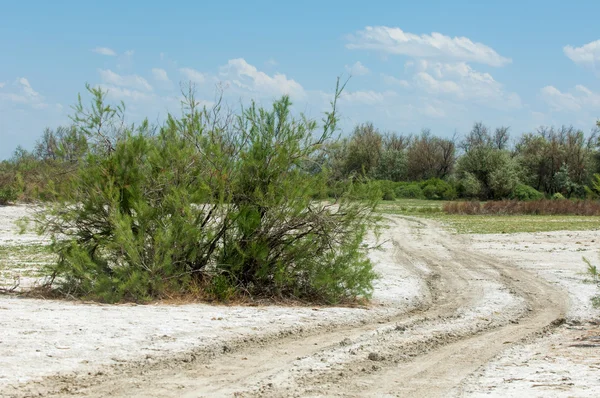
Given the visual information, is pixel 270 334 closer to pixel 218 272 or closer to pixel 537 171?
pixel 218 272

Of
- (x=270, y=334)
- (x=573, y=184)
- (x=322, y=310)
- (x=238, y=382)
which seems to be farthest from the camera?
(x=573, y=184)

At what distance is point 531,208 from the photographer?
51500 mm

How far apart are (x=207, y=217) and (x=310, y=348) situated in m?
4.35

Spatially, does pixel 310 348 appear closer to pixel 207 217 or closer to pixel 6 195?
pixel 207 217

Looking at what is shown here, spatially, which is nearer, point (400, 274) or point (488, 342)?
point (488, 342)

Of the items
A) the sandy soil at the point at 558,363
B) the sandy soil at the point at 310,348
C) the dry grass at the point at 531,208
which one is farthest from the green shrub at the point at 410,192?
the sandy soil at the point at 310,348

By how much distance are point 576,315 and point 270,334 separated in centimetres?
591

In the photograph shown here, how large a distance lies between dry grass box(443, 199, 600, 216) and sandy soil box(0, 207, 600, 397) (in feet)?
120

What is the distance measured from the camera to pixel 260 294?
1316cm

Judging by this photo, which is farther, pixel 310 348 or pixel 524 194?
pixel 524 194

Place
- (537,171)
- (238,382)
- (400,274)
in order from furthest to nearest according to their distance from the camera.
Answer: (537,171) → (400,274) → (238,382)

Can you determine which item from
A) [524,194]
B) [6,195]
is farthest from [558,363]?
[524,194]

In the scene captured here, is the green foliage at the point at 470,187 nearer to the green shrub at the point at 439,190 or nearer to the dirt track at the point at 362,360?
the green shrub at the point at 439,190

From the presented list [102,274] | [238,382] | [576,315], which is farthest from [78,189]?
[576,315]
